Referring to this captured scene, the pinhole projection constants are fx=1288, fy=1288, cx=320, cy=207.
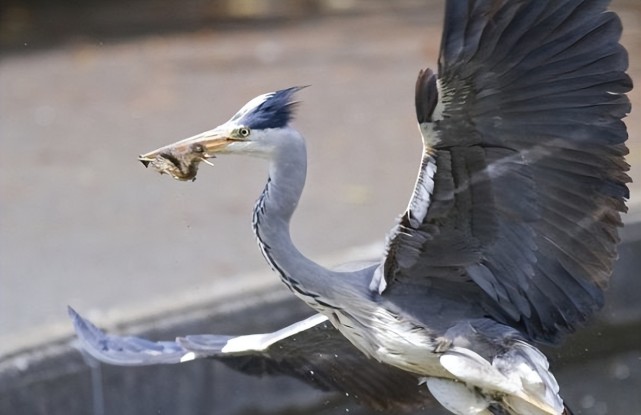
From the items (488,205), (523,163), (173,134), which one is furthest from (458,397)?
(173,134)

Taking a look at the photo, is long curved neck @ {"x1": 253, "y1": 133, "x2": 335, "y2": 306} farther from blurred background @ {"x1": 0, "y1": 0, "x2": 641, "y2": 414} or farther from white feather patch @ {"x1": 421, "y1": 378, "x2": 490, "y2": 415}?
blurred background @ {"x1": 0, "y1": 0, "x2": 641, "y2": 414}

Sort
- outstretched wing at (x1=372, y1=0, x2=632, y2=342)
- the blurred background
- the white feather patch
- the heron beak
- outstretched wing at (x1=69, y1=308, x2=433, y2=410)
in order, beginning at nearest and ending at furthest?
1. outstretched wing at (x1=372, y1=0, x2=632, y2=342)
2. the heron beak
3. the white feather patch
4. outstretched wing at (x1=69, y1=308, x2=433, y2=410)
5. the blurred background

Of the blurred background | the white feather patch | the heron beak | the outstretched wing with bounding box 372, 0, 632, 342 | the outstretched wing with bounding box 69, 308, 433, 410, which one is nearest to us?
the outstretched wing with bounding box 372, 0, 632, 342

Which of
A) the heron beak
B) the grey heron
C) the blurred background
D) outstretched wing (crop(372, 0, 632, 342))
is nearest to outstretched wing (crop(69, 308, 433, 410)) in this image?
the grey heron

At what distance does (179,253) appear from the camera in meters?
6.14

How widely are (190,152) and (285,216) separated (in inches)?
10.9

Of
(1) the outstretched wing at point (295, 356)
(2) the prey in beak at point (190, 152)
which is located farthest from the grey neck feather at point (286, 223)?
(1) the outstretched wing at point (295, 356)

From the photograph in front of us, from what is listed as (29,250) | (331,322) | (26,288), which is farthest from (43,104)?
(331,322)

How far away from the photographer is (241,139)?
2988 mm

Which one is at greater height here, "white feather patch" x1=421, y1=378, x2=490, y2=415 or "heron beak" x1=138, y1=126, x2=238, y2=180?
"heron beak" x1=138, y1=126, x2=238, y2=180

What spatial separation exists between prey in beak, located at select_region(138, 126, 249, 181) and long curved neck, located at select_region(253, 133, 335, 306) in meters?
0.12

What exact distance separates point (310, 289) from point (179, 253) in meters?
3.07

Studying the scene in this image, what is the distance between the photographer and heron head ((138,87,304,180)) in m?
2.98

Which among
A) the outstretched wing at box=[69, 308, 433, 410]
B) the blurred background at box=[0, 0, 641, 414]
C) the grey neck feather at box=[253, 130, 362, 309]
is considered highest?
the grey neck feather at box=[253, 130, 362, 309]
